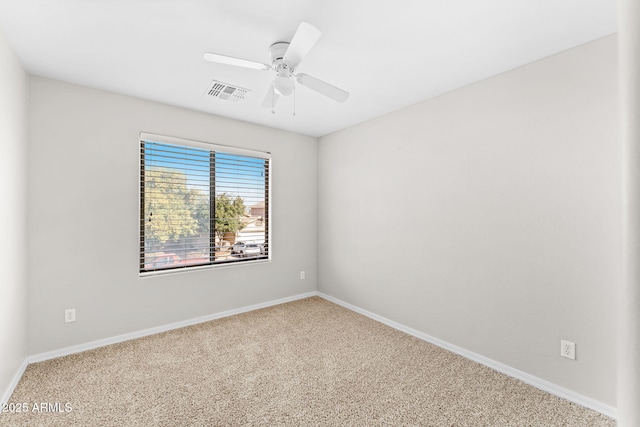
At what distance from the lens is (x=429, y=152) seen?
2.86 metres

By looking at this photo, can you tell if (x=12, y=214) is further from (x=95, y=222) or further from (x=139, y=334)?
(x=139, y=334)

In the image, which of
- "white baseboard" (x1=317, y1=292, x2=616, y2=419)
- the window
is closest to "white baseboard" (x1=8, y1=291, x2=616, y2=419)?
"white baseboard" (x1=317, y1=292, x2=616, y2=419)

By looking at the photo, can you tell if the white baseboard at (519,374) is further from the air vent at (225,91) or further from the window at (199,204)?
the air vent at (225,91)

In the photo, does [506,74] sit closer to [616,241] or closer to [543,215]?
[543,215]

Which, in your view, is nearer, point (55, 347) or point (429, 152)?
point (55, 347)

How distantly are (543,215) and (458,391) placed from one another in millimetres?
1410

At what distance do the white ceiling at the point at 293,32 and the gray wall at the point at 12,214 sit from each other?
27cm

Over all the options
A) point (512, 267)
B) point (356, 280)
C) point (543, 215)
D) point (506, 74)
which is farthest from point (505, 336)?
point (506, 74)

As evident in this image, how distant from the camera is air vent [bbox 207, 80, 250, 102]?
Answer: 256 centimetres

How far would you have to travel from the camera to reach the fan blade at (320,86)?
1955 mm

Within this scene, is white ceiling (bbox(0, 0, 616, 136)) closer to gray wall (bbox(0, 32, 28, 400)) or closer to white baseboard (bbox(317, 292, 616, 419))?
gray wall (bbox(0, 32, 28, 400))

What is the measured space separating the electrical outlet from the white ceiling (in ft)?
6.65

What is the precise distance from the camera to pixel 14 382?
6.82ft

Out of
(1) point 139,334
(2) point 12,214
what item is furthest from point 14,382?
(2) point 12,214
